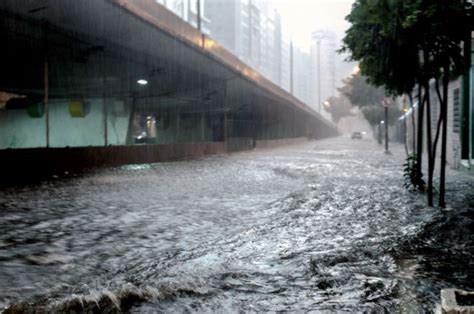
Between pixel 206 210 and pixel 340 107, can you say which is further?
pixel 340 107

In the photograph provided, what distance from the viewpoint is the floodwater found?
13.0 ft

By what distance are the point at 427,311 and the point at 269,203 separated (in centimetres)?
621

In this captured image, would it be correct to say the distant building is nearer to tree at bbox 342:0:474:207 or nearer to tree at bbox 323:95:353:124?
tree at bbox 323:95:353:124

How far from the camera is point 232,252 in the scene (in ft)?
18.2

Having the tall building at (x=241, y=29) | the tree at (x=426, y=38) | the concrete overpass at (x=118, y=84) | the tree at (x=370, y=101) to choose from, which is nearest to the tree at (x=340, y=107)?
the tall building at (x=241, y=29)

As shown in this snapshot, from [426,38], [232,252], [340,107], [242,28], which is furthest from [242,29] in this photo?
[232,252]

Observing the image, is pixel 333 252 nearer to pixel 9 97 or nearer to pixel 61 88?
pixel 61 88

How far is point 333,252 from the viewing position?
5.50m

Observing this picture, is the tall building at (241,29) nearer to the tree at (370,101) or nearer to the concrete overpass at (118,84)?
the tree at (370,101)

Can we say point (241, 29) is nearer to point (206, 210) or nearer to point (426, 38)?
point (426, 38)

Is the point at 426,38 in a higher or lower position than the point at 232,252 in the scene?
higher

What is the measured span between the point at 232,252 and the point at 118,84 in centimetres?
2553

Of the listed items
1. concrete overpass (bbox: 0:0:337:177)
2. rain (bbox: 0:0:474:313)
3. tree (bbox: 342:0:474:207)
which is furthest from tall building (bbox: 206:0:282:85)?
tree (bbox: 342:0:474:207)

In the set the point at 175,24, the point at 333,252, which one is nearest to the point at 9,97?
the point at 175,24
